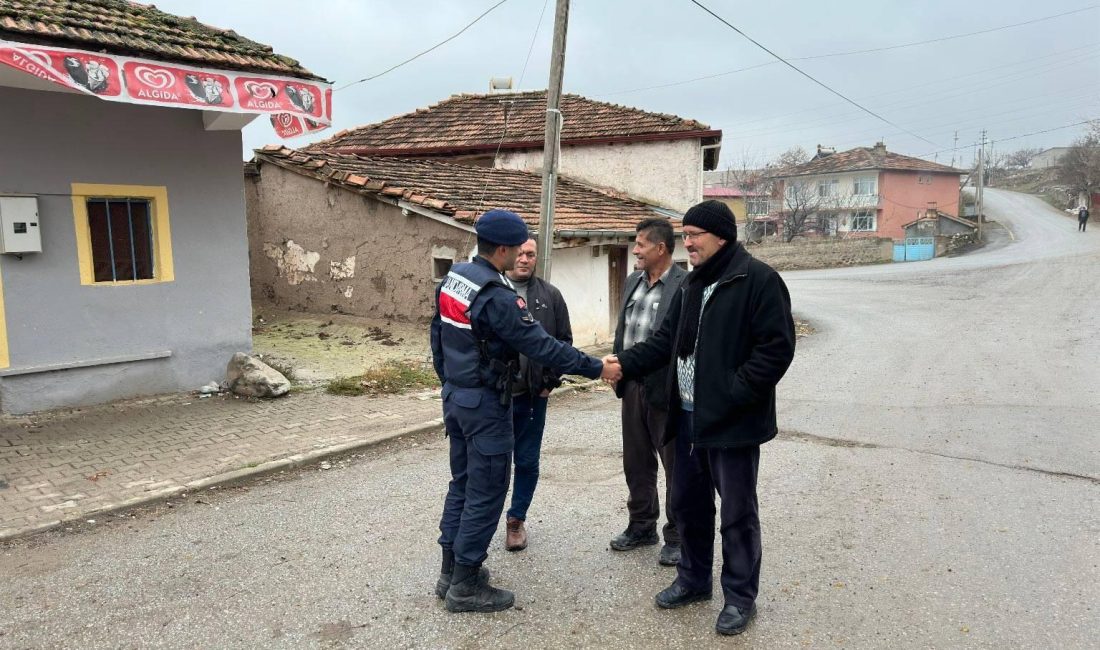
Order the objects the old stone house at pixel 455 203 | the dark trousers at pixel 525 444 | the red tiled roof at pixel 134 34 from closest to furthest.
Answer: the dark trousers at pixel 525 444
the red tiled roof at pixel 134 34
the old stone house at pixel 455 203

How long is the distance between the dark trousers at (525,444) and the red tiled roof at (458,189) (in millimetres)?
7351

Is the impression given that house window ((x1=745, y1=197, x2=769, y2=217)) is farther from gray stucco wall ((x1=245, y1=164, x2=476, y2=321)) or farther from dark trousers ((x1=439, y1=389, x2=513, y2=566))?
dark trousers ((x1=439, y1=389, x2=513, y2=566))

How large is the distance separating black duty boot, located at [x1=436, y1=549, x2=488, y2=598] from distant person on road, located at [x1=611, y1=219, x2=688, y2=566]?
92cm

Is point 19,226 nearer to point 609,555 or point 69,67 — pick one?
point 69,67

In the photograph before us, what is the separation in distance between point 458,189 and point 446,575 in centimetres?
1020

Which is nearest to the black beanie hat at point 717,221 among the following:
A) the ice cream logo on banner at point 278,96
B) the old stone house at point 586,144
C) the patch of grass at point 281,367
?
the ice cream logo on banner at point 278,96

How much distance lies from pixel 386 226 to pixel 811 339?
7.96 meters

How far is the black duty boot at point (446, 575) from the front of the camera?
3.65m

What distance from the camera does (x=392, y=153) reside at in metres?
18.3

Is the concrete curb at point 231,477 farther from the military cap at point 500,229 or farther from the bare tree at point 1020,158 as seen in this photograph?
the bare tree at point 1020,158

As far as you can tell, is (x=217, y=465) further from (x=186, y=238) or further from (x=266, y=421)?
(x=186, y=238)

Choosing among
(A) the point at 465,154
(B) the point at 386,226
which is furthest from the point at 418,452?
(A) the point at 465,154

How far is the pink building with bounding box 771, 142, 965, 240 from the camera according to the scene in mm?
51969

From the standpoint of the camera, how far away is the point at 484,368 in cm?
344
